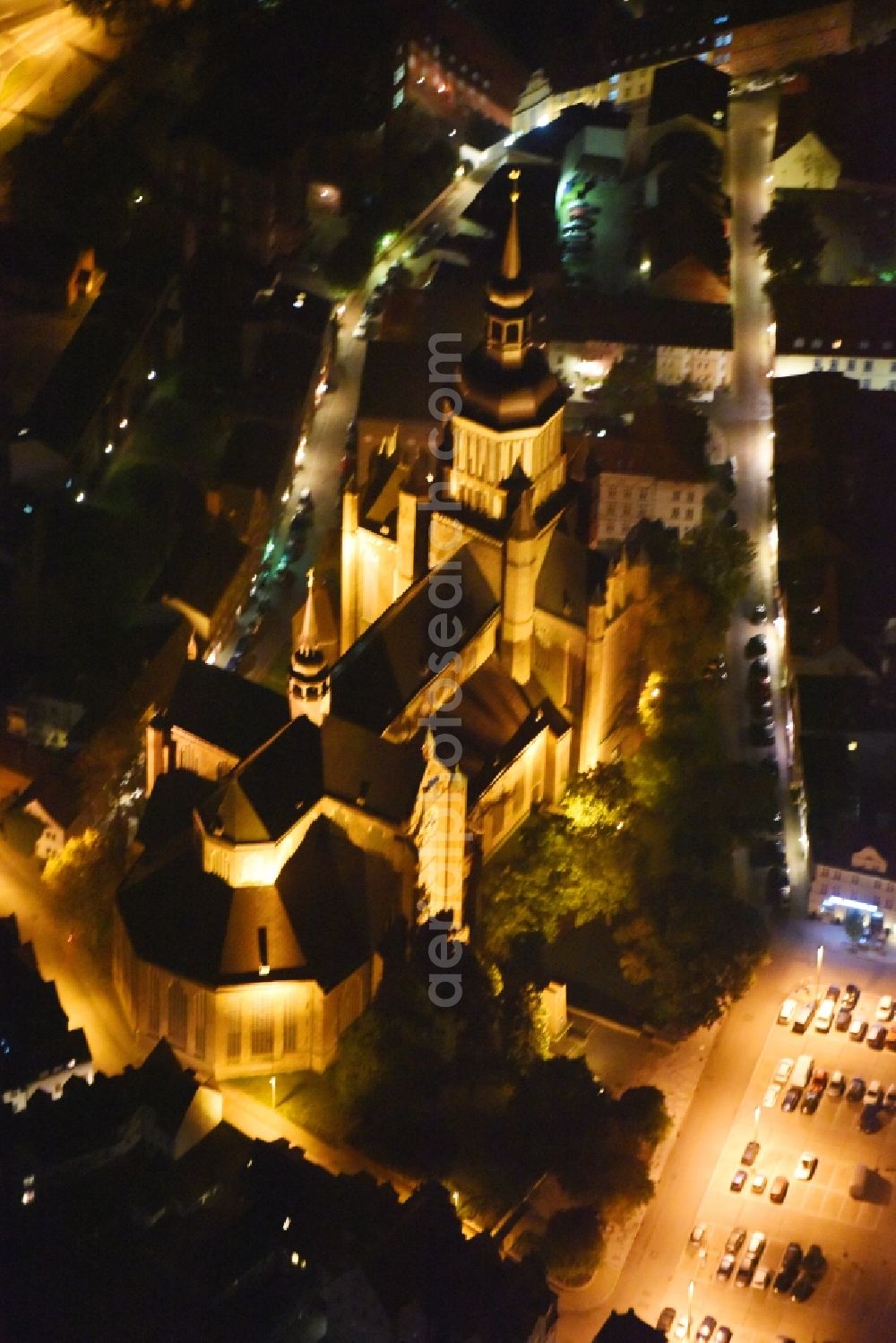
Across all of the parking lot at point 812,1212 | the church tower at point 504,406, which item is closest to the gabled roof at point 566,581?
the church tower at point 504,406

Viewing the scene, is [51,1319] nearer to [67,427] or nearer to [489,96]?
[67,427]

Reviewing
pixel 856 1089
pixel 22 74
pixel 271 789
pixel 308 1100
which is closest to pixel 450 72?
pixel 22 74

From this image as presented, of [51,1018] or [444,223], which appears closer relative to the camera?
[51,1018]

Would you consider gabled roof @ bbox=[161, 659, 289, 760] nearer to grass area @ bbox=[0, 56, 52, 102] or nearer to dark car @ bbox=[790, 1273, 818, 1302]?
dark car @ bbox=[790, 1273, 818, 1302]

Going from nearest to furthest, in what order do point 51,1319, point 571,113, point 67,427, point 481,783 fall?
1. point 51,1319
2. point 481,783
3. point 67,427
4. point 571,113

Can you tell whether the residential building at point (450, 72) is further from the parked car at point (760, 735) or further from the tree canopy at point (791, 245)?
the parked car at point (760, 735)

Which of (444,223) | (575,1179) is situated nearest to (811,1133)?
(575,1179)

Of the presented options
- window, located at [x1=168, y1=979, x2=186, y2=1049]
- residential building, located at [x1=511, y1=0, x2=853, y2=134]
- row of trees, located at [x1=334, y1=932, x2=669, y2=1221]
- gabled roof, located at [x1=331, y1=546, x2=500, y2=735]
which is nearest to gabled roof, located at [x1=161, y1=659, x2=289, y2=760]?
gabled roof, located at [x1=331, y1=546, x2=500, y2=735]
